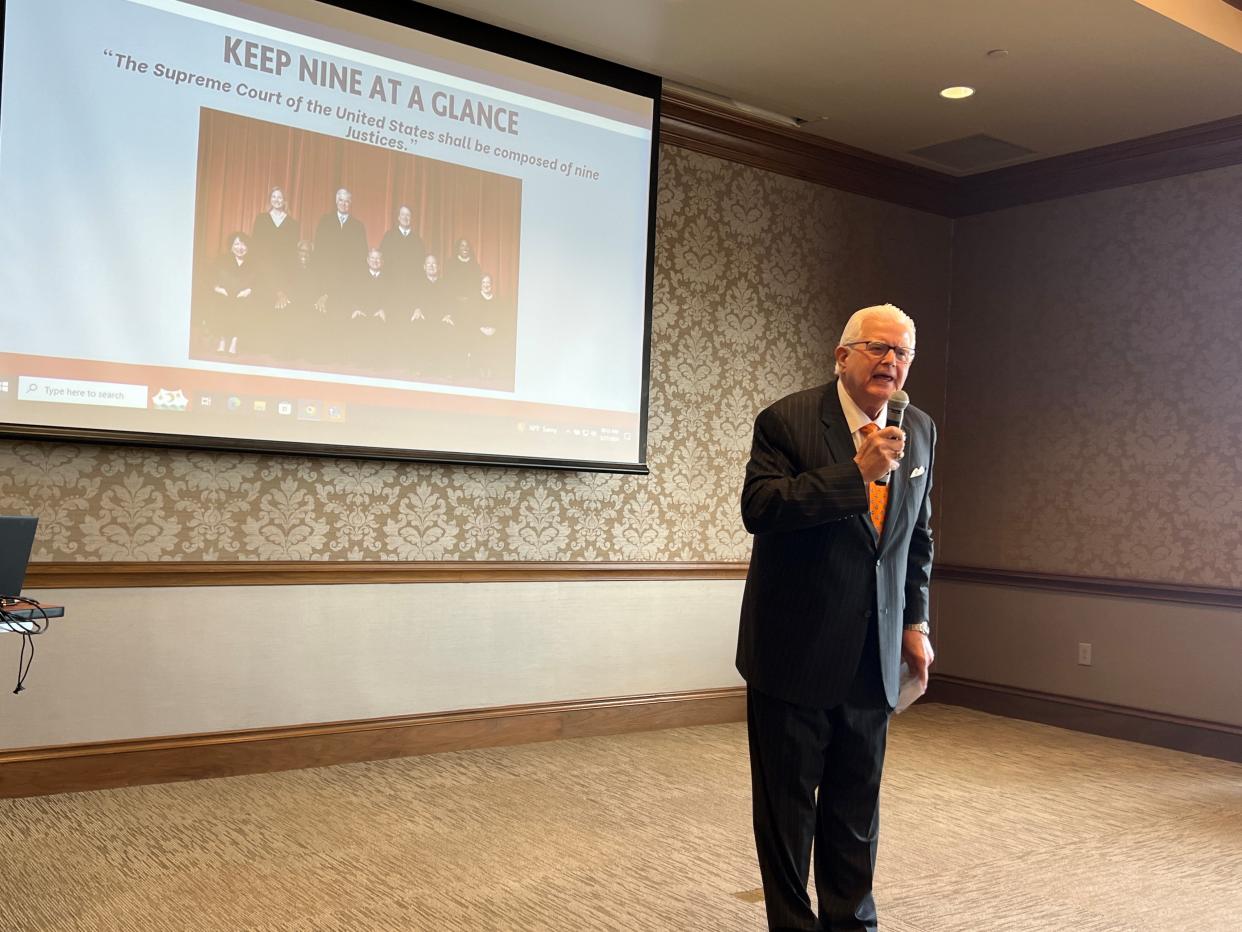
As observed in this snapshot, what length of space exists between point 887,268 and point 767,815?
4318 mm

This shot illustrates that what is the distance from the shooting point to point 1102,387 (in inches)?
221

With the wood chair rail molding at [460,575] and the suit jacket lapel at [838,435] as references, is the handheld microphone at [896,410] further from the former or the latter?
the wood chair rail molding at [460,575]

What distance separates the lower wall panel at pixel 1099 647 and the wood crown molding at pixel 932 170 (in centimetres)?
208

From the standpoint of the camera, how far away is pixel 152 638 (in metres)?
3.88

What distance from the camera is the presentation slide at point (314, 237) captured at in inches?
144

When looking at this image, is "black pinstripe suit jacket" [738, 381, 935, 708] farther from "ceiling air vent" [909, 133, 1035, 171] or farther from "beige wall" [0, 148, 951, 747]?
"ceiling air vent" [909, 133, 1035, 171]

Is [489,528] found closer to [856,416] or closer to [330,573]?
[330,573]

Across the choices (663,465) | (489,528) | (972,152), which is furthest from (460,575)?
(972,152)

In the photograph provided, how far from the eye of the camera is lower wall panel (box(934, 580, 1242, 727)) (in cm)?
511

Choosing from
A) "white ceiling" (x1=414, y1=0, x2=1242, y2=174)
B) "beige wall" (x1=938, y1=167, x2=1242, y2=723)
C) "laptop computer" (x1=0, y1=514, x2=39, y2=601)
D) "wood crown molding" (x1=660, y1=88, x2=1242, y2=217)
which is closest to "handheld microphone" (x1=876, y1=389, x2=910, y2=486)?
"laptop computer" (x1=0, y1=514, x2=39, y2=601)

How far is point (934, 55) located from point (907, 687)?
3.06m

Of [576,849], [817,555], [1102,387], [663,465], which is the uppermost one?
[1102,387]

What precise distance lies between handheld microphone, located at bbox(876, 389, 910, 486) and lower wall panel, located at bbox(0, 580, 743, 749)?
256cm

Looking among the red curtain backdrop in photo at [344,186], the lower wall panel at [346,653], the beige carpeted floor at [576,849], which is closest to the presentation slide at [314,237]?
the red curtain backdrop in photo at [344,186]
